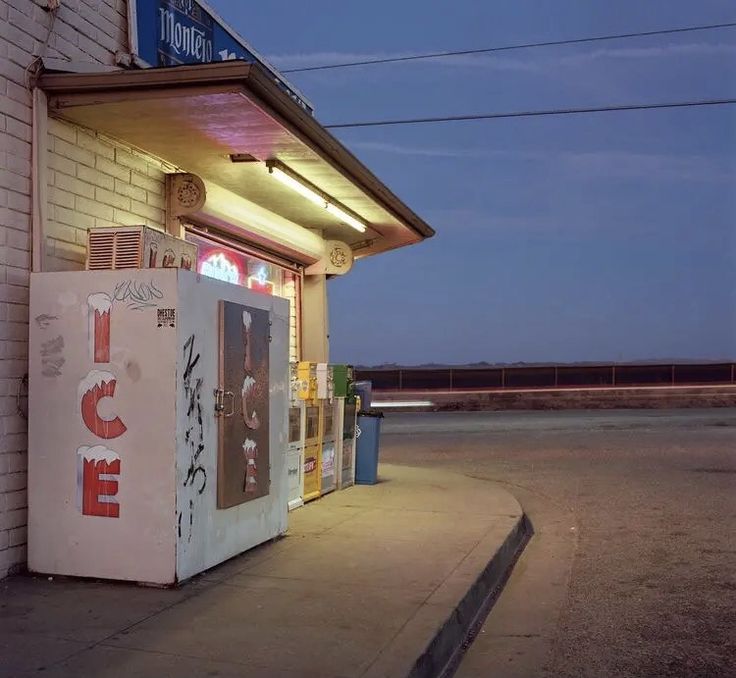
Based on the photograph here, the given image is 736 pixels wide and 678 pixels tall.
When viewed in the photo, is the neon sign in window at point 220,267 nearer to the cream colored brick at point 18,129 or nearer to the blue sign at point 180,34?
the blue sign at point 180,34

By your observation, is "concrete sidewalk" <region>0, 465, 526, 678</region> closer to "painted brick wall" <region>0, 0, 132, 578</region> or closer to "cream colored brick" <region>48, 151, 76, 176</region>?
"painted brick wall" <region>0, 0, 132, 578</region>

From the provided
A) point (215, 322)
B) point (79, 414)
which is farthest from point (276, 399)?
point (79, 414)

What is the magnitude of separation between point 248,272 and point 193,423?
4788 mm

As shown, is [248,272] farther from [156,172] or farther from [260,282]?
[156,172]

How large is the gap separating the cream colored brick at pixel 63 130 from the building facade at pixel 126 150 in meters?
0.01

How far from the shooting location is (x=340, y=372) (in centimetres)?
1068

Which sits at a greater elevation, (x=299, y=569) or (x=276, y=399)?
(x=276, y=399)

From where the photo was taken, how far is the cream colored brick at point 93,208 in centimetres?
721

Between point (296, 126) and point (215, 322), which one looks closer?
point (215, 322)

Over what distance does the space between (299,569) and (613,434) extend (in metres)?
15.1

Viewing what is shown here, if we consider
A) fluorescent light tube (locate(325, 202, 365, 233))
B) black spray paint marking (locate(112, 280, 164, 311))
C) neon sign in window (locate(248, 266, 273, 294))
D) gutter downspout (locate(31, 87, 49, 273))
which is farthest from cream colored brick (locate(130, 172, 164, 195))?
neon sign in window (locate(248, 266, 273, 294))

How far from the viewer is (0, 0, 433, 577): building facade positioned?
644 cm

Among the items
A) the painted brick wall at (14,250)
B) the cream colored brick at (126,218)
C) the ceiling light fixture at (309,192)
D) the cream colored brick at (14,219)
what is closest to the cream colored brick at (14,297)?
the painted brick wall at (14,250)

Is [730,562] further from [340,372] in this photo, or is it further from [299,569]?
[340,372]
